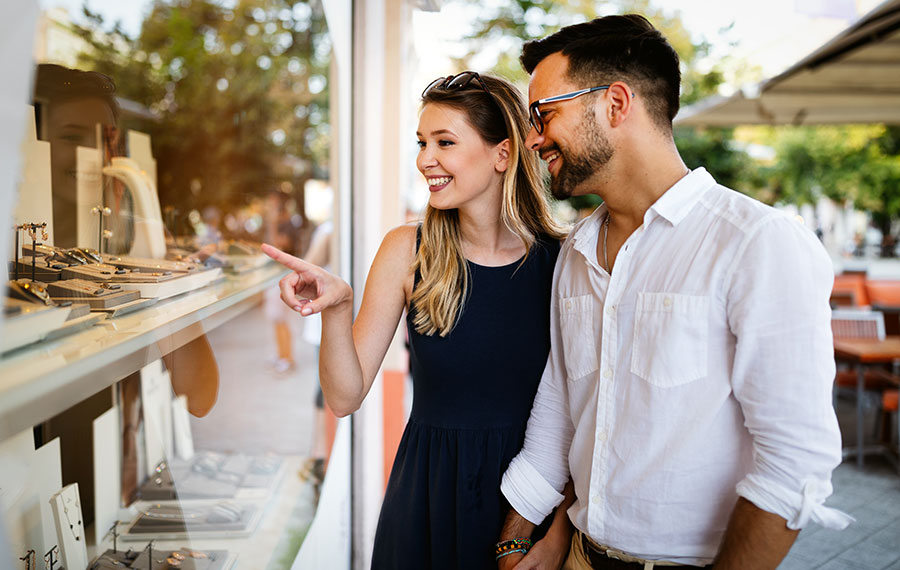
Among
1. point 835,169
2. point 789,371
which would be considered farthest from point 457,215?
point 835,169

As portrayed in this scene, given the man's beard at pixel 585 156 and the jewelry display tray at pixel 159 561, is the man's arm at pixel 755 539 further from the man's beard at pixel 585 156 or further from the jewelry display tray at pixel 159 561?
the jewelry display tray at pixel 159 561

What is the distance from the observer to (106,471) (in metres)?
1.85

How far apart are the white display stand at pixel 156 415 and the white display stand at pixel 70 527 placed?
2.14ft

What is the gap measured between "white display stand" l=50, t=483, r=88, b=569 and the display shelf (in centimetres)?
39

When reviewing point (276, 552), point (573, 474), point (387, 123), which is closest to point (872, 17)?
point (387, 123)

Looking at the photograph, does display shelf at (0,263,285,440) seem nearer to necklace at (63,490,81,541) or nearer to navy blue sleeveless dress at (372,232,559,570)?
necklace at (63,490,81,541)

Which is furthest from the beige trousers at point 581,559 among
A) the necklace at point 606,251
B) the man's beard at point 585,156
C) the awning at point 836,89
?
the awning at point 836,89

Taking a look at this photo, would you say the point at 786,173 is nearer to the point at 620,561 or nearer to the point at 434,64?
the point at 434,64

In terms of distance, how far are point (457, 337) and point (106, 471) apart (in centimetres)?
104

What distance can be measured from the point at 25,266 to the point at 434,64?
816 cm

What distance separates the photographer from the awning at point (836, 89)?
4.37 meters

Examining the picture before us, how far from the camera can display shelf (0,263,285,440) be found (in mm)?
734

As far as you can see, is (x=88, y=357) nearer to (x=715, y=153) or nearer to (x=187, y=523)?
(x=187, y=523)

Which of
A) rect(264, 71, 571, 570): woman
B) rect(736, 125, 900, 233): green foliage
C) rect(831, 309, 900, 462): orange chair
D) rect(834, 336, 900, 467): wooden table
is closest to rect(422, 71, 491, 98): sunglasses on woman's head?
rect(264, 71, 571, 570): woman
